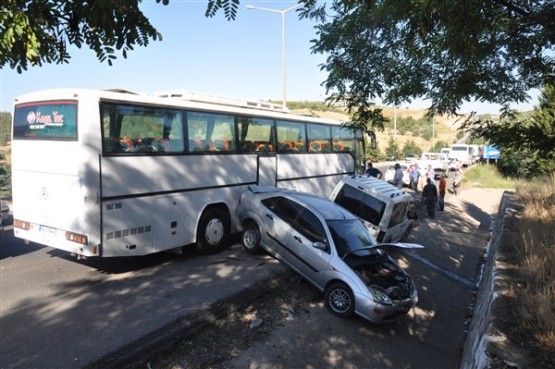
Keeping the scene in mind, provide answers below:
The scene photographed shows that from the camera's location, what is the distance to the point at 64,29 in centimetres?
294

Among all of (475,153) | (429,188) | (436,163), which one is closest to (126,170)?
(429,188)

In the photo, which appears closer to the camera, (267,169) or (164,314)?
(164,314)

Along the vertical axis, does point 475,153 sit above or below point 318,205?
above

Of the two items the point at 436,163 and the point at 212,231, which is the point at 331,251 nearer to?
the point at 212,231

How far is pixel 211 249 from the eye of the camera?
29.6 feet

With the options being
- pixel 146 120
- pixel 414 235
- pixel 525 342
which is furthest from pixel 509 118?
pixel 414 235

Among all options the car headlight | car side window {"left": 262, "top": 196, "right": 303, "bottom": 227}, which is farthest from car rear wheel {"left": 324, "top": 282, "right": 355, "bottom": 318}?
car side window {"left": 262, "top": 196, "right": 303, "bottom": 227}

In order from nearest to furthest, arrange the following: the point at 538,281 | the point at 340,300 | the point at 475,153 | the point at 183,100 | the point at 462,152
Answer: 1. the point at 538,281
2. the point at 340,300
3. the point at 183,100
4. the point at 462,152
5. the point at 475,153

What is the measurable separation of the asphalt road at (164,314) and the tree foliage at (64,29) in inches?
133

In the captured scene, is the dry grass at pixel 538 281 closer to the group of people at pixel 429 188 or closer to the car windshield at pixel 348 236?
the car windshield at pixel 348 236

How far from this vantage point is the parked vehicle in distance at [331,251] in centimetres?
679

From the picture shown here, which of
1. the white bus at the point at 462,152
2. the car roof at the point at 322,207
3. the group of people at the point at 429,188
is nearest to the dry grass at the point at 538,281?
the car roof at the point at 322,207

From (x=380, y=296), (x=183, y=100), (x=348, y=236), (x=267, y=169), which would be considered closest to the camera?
(x=380, y=296)

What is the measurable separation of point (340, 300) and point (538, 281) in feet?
9.96
